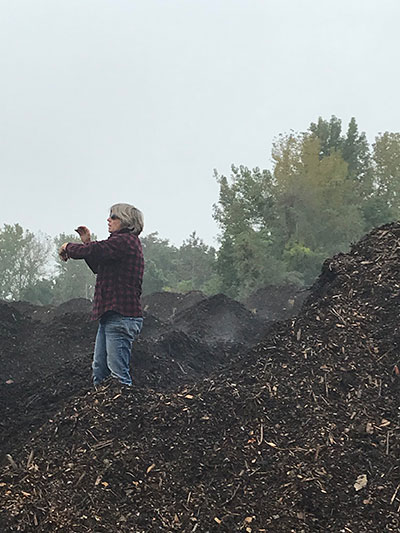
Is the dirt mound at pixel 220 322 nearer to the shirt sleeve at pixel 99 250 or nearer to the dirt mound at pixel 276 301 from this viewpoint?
the dirt mound at pixel 276 301

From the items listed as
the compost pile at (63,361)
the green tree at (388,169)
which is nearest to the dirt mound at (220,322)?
the compost pile at (63,361)

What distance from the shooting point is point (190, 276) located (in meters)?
46.2

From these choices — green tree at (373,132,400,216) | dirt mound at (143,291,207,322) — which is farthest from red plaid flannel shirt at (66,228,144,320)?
green tree at (373,132,400,216)

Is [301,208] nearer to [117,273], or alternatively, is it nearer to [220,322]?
[220,322]

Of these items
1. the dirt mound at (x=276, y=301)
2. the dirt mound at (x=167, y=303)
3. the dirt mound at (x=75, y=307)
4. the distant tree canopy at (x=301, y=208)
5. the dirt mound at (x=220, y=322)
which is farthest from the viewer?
the distant tree canopy at (x=301, y=208)

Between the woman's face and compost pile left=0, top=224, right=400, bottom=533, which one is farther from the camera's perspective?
A: the woman's face

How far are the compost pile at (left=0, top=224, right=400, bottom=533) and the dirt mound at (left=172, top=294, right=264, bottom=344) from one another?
745 centimetres

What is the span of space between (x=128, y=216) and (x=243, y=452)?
7.21 ft

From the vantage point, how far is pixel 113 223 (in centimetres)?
495

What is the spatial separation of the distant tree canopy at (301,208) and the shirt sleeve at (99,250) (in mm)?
22282

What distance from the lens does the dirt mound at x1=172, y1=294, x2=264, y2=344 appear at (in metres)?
12.7

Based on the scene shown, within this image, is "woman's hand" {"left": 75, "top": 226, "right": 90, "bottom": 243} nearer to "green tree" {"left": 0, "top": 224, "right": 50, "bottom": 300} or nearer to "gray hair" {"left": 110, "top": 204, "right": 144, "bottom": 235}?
"gray hair" {"left": 110, "top": 204, "right": 144, "bottom": 235}

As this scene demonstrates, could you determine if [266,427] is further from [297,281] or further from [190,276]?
[190,276]

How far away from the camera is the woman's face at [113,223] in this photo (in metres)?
4.93
